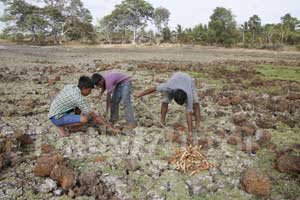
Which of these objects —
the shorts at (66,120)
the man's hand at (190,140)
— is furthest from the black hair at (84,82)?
the man's hand at (190,140)

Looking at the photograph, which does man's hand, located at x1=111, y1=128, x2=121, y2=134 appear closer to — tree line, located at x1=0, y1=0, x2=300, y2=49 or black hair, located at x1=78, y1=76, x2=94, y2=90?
black hair, located at x1=78, y1=76, x2=94, y2=90

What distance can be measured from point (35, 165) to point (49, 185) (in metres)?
0.62

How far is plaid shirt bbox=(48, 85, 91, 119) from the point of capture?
5758 millimetres

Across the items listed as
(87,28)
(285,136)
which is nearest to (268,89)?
(285,136)

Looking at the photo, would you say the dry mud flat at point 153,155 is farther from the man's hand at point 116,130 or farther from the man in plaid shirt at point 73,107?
the man in plaid shirt at point 73,107

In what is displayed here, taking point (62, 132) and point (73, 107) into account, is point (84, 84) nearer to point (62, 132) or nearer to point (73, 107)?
point (73, 107)

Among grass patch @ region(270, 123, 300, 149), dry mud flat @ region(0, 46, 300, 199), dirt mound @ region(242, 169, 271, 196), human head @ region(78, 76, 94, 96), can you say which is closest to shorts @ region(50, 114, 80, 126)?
dry mud flat @ region(0, 46, 300, 199)

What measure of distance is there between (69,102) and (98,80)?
2.26 feet

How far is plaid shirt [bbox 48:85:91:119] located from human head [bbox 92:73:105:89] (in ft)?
1.29

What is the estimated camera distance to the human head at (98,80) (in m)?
6.11

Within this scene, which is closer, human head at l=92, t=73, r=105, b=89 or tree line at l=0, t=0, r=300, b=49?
human head at l=92, t=73, r=105, b=89

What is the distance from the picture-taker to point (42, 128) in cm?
645

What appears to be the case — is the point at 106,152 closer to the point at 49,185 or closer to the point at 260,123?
the point at 49,185

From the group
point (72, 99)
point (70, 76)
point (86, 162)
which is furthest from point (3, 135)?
point (70, 76)
